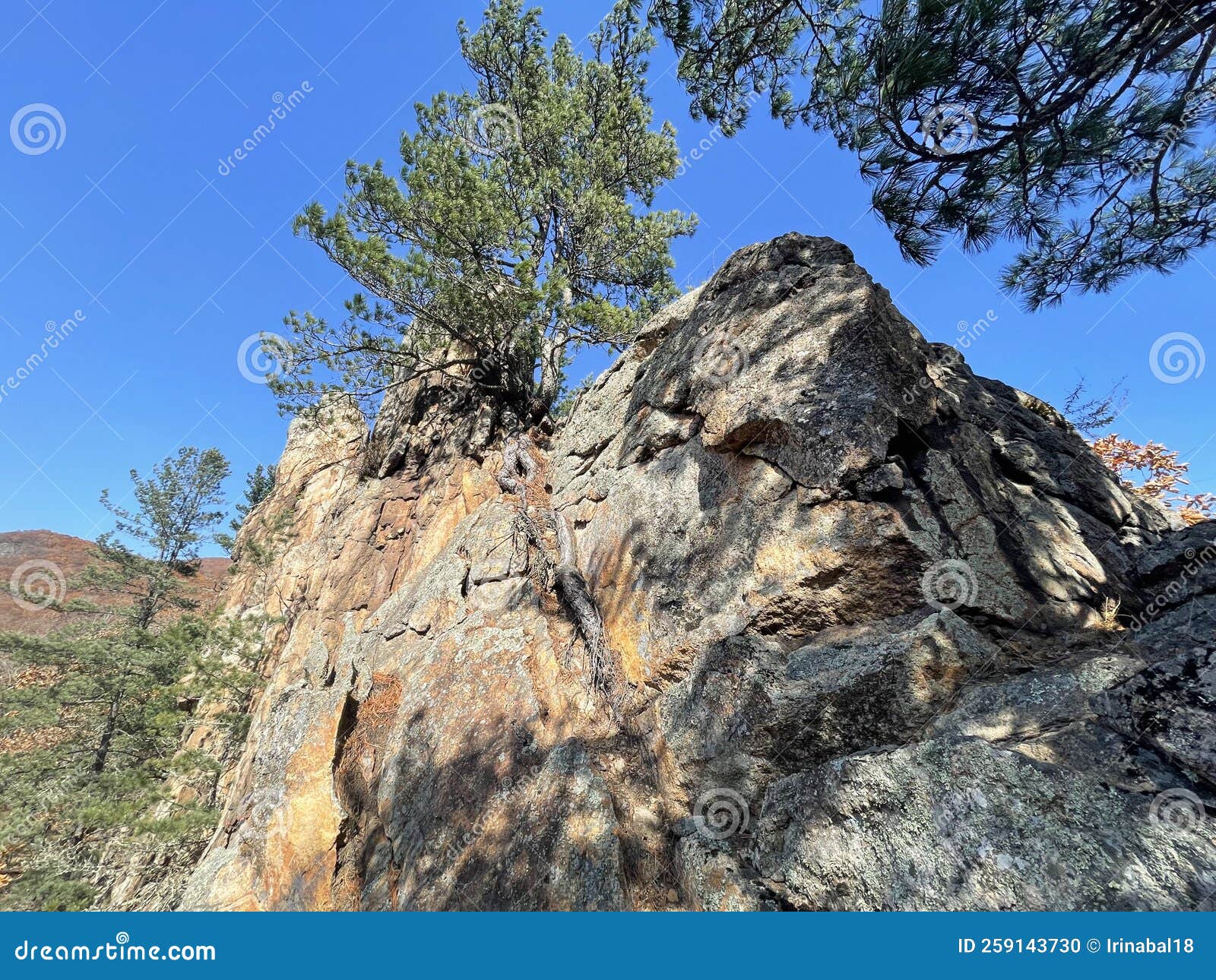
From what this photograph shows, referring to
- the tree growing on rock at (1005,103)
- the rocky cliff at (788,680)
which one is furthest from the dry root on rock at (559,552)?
the tree growing on rock at (1005,103)

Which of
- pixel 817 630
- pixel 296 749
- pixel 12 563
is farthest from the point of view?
pixel 12 563

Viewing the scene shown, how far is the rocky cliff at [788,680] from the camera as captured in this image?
2908 mm

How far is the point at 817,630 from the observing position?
4680mm

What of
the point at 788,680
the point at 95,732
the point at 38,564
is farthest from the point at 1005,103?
the point at 38,564

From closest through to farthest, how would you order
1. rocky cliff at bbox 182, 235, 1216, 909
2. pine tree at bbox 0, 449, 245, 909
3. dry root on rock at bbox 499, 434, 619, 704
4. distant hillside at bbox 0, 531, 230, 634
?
1. rocky cliff at bbox 182, 235, 1216, 909
2. dry root on rock at bbox 499, 434, 619, 704
3. pine tree at bbox 0, 449, 245, 909
4. distant hillside at bbox 0, 531, 230, 634

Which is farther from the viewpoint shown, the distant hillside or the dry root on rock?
the distant hillside

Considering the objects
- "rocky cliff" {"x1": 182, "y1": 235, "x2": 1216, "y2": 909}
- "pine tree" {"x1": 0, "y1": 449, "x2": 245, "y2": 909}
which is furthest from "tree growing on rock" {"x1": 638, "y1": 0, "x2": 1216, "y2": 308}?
"pine tree" {"x1": 0, "y1": 449, "x2": 245, "y2": 909}

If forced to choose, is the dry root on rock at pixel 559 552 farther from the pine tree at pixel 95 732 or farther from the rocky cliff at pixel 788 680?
the pine tree at pixel 95 732

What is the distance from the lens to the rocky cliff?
9.54 ft

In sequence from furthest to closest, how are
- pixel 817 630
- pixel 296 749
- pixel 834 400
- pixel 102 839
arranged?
pixel 102 839
pixel 296 749
pixel 834 400
pixel 817 630

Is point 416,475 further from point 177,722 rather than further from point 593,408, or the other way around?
point 177,722

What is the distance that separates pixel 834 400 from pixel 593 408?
500cm

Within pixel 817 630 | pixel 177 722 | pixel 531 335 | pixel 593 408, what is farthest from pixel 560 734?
pixel 177 722

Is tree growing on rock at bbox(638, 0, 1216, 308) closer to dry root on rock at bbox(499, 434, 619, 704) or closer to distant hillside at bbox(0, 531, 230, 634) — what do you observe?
dry root on rock at bbox(499, 434, 619, 704)
